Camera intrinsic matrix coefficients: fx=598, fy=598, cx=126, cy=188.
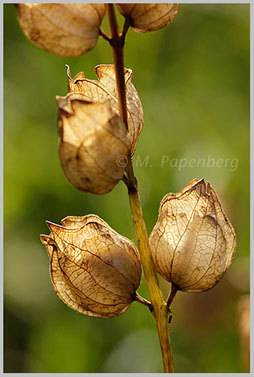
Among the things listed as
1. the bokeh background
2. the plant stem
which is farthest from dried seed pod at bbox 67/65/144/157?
the bokeh background

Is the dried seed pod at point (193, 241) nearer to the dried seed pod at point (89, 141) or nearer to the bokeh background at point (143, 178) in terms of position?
the dried seed pod at point (89, 141)

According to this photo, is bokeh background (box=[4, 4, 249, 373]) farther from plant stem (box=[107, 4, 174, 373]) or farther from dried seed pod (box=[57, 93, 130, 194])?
dried seed pod (box=[57, 93, 130, 194])

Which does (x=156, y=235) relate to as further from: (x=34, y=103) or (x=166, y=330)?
(x=34, y=103)

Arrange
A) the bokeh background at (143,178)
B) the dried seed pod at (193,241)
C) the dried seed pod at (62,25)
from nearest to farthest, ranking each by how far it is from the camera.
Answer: the dried seed pod at (62,25) → the dried seed pod at (193,241) → the bokeh background at (143,178)

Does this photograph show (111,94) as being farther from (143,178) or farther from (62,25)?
(143,178)

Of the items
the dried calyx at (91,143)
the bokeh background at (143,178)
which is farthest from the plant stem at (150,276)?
the bokeh background at (143,178)

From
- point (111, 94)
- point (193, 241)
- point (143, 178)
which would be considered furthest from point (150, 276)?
point (143, 178)
